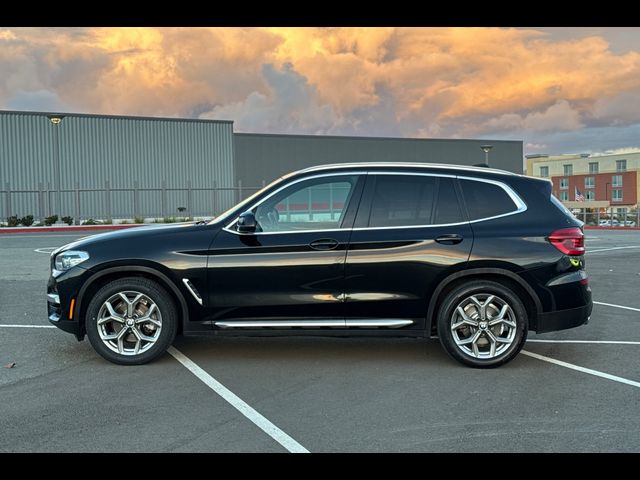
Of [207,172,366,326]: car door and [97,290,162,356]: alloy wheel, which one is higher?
[207,172,366,326]: car door

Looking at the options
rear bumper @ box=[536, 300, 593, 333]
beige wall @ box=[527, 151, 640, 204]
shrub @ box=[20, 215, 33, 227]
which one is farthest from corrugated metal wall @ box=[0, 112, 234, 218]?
beige wall @ box=[527, 151, 640, 204]

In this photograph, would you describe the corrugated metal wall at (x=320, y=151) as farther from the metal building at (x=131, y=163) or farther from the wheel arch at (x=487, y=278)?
the wheel arch at (x=487, y=278)

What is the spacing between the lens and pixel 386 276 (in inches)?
235

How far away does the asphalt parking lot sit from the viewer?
4.26 meters

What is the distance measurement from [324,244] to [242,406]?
5.52 ft

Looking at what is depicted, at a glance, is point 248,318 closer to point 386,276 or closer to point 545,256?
point 386,276

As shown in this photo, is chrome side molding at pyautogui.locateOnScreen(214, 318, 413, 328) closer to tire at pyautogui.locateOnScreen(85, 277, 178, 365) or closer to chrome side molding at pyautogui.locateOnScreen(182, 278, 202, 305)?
chrome side molding at pyautogui.locateOnScreen(182, 278, 202, 305)

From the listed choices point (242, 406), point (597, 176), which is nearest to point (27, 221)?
point (242, 406)

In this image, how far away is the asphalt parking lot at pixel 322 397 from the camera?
14.0 feet

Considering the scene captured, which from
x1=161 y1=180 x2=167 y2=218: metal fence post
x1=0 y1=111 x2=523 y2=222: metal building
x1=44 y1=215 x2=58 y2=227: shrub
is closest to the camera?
x1=44 y1=215 x2=58 y2=227: shrub

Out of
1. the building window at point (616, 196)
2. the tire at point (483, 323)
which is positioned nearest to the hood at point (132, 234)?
the tire at point (483, 323)

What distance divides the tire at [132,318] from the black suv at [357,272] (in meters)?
0.01

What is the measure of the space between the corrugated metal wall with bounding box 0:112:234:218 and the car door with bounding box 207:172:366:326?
29210 millimetres
